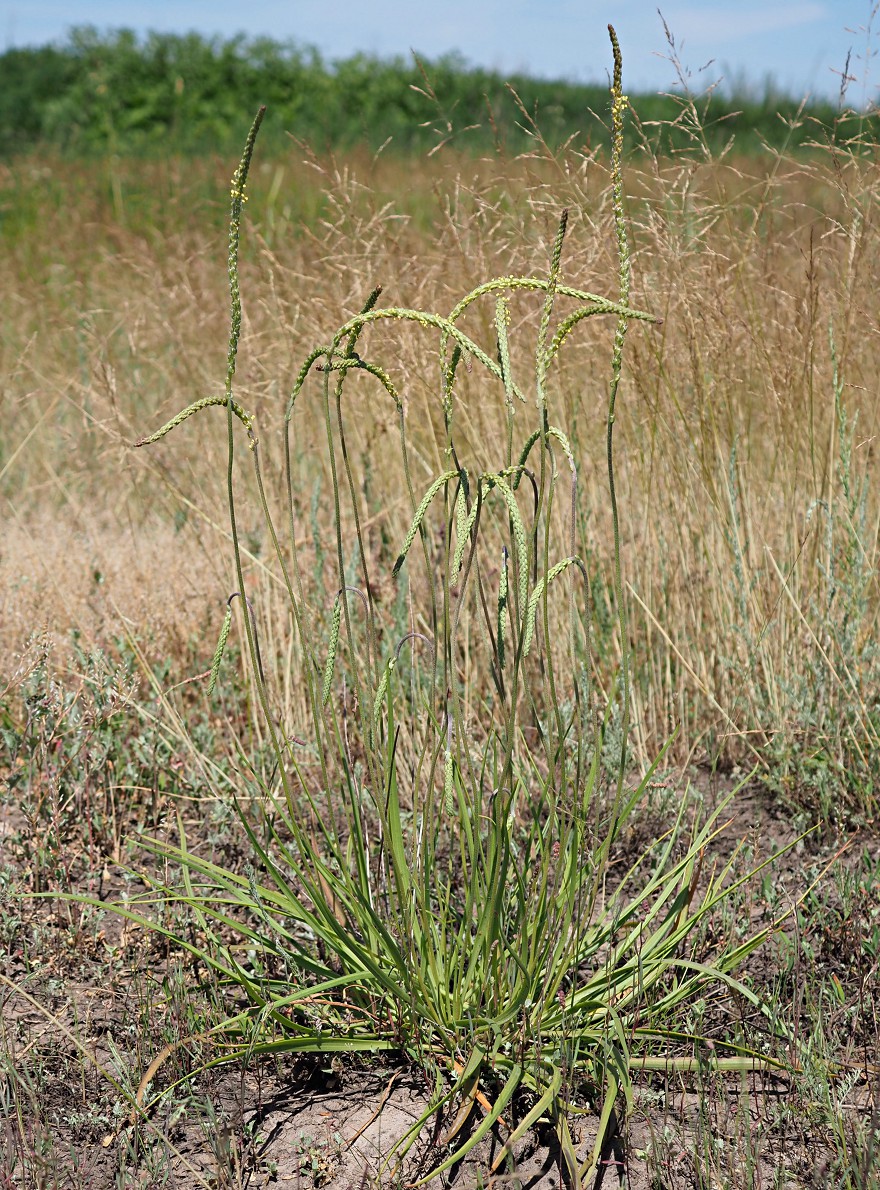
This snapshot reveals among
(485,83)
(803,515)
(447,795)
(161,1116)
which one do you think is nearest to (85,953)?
(161,1116)

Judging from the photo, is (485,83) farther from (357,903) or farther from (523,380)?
(357,903)

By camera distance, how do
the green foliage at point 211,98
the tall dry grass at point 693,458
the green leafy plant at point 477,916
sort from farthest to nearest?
1. the green foliage at point 211,98
2. the tall dry grass at point 693,458
3. the green leafy plant at point 477,916

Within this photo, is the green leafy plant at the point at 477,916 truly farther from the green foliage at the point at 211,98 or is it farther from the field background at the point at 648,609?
the green foliage at the point at 211,98

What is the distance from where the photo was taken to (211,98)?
1457cm

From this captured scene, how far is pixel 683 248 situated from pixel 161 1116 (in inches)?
93.8

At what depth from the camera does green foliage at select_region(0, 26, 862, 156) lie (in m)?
12.6

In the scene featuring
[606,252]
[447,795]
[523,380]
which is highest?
[606,252]

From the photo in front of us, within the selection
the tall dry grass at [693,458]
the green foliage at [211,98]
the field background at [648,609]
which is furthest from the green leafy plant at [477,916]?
the green foliage at [211,98]

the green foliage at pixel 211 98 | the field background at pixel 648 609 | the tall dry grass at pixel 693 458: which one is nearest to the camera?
the field background at pixel 648 609

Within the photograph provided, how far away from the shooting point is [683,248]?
9.07 feet

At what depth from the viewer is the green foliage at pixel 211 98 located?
41.5ft

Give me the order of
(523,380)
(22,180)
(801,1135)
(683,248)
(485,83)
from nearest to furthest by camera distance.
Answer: (801,1135), (683,248), (523,380), (22,180), (485,83)

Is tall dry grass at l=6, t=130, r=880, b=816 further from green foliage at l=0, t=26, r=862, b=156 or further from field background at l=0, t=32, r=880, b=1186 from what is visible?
green foliage at l=0, t=26, r=862, b=156

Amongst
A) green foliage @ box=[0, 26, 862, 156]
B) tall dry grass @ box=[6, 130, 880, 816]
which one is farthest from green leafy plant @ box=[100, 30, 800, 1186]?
green foliage @ box=[0, 26, 862, 156]
